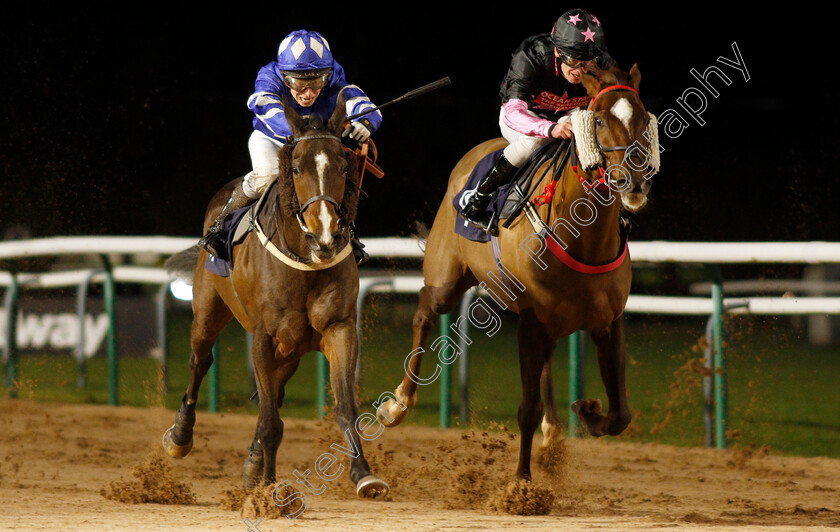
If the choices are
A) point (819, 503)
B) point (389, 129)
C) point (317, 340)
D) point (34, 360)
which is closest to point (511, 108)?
point (317, 340)

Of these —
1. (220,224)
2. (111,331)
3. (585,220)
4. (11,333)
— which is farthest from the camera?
(11,333)

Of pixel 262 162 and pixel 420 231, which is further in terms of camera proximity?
pixel 420 231

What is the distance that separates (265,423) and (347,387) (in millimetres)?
425

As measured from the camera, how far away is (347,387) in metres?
4.87

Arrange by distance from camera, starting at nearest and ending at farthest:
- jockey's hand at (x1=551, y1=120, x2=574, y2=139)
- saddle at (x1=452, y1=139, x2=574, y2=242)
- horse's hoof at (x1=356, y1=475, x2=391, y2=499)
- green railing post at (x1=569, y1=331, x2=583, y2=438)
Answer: horse's hoof at (x1=356, y1=475, x2=391, y2=499), jockey's hand at (x1=551, y1=120, x2=574, y2=139), saddle at (x1=452, y1=139, x2=574, y2=242), green railing post at (x1=569, y1=331, x2=583, y2=438)

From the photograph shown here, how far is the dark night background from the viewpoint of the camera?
575 inches

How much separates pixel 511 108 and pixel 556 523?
2.09 m

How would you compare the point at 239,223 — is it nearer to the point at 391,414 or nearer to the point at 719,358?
the point at 391,414

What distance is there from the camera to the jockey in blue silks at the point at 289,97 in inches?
209

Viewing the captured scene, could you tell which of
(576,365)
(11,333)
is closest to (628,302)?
(576,365)

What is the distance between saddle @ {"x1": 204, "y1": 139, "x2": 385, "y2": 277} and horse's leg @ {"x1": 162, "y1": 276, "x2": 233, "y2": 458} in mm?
314

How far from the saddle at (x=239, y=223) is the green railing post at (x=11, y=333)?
4.30m

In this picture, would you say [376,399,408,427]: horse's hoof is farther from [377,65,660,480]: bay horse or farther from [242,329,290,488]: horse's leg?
[242,329,290,488]: horse's leg

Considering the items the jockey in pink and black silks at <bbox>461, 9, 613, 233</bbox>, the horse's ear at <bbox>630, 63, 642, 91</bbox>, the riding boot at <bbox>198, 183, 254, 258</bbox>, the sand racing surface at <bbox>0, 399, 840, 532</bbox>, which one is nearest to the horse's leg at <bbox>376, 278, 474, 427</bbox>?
the sand racing surface at <bbox>0, 399, 840, 532</bbox>
